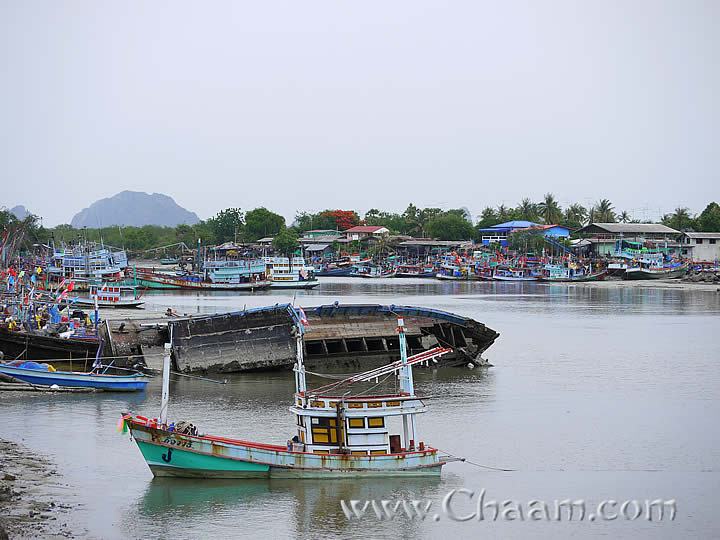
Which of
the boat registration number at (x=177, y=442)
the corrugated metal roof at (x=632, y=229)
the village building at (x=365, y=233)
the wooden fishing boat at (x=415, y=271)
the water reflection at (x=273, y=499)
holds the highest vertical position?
the village building at (x=365, y=233)

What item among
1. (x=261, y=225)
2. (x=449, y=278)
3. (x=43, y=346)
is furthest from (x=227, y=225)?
(x=43, y=346)

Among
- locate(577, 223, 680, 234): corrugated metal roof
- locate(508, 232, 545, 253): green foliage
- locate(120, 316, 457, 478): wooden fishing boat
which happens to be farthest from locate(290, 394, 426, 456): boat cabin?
locate(508, 232, 545, 253): green foliage

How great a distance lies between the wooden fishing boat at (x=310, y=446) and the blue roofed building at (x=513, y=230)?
12634cm

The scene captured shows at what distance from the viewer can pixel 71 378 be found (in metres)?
33.4

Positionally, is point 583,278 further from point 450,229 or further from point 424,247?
point 450,229

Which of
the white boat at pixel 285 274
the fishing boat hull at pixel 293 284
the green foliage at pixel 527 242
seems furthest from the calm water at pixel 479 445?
the green foliage at pixel 527 242

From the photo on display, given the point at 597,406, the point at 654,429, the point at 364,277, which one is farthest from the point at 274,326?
the point at 364,277

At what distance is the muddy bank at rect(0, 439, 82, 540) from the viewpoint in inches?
728

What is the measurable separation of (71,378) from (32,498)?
1302cm

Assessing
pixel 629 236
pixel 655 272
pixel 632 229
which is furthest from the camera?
pixel 632 229

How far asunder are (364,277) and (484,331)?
109 metres

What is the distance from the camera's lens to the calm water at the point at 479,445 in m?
20.9

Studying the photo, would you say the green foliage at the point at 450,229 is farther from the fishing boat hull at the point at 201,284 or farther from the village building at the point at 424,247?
the fishing boat hull at the point at 201,284

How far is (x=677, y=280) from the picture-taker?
407 feet
